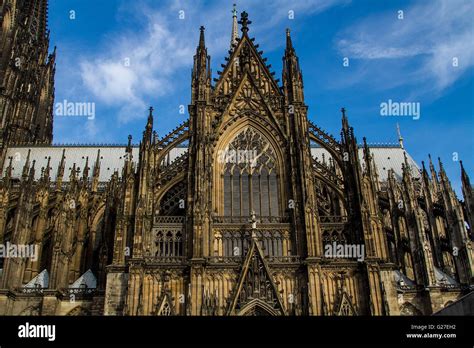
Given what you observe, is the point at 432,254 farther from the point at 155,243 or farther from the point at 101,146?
the point at 101,146

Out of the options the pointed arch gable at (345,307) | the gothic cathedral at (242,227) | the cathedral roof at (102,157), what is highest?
the cathedral roof at (102,157)

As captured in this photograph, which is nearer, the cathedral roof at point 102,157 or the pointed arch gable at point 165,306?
the pointed arch gable at point 165,306

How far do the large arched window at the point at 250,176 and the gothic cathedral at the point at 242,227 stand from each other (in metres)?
0.07

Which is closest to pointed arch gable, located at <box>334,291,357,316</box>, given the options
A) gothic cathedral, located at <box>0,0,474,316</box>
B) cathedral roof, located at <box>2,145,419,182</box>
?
gothic cathedral, located at <box>0,0,474,316</box>

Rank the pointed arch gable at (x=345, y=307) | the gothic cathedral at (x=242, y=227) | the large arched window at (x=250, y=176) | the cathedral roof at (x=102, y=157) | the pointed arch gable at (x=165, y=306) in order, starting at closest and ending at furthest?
the pointed arch gable at (x=165, y=306) < the pointed arch gable at (x=345, y=307) < the gothic cathedral at (x=242, y=227) < the large arched window at (x=250, y=176) < the cathedral roof at (x=102, y=157)

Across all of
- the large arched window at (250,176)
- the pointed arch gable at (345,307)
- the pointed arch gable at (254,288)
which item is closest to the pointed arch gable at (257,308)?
the pointed arch gable at (254,288)

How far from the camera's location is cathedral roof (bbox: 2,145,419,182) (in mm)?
48969

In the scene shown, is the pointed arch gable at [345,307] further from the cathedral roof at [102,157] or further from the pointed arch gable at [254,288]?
the cathedral roof at [102,157]

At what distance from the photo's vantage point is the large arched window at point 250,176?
28812 millimetres

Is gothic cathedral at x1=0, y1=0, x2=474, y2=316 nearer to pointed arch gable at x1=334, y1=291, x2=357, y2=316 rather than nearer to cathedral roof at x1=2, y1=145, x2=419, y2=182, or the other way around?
pointed arch gable at x1=334, y1=291, x2=357, y2=316

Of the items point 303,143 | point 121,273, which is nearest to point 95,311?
point 121,273

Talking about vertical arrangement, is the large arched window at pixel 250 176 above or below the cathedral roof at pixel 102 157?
below

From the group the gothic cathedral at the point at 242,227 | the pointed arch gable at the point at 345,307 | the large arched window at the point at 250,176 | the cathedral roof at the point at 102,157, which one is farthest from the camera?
the cathedral roof at the point at 102,157
